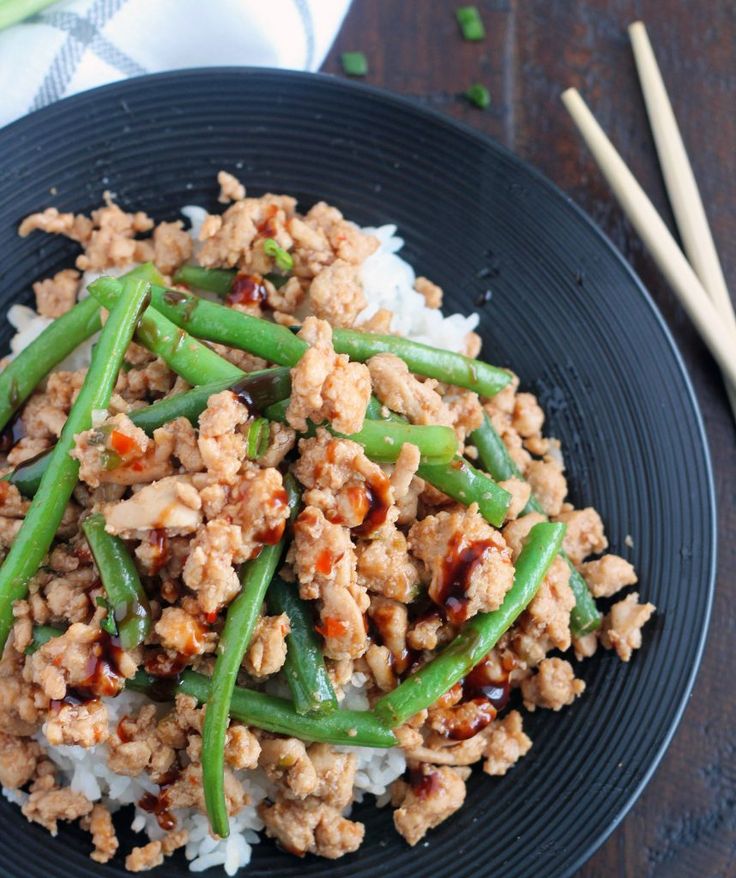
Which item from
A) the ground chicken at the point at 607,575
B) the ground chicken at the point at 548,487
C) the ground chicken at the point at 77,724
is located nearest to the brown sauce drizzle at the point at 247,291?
the ground chicken at the point at 548,487

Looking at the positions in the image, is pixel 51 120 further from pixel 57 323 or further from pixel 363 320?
pixel 363 320

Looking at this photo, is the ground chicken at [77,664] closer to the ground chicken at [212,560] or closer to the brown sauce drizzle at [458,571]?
the ground chicken at [212,560]

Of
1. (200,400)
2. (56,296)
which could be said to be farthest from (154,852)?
(56,296)

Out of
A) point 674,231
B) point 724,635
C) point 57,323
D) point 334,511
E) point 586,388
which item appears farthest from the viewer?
point 674,231

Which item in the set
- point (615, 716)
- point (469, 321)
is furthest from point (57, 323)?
point (615, 716)

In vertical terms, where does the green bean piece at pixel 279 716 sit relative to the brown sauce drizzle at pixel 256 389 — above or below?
below

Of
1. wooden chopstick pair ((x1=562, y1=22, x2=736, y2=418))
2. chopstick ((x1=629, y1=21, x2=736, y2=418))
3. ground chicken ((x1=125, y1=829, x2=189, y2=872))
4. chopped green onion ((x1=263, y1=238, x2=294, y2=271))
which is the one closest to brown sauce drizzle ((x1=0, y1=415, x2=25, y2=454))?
chopped green onion ((x1=263, y1=238, x2=294, y2=271))

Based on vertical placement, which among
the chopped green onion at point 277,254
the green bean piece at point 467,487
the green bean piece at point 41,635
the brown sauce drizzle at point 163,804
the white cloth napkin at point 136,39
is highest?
the white cloth napkin at point 136,39
